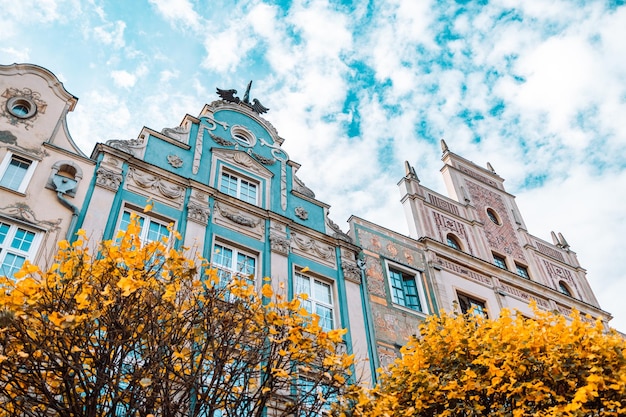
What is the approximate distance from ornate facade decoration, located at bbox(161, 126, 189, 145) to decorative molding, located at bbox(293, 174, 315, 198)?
12.7ft

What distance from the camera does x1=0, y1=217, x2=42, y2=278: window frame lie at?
35.0ft

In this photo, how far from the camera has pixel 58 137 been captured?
13.6 meters

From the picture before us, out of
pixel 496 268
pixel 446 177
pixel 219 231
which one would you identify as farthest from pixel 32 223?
pixel 446 177

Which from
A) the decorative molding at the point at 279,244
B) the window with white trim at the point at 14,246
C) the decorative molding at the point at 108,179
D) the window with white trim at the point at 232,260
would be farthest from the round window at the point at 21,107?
the decorative molding at the point at 279,244

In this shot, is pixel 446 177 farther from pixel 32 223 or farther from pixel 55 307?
pixel 55 307

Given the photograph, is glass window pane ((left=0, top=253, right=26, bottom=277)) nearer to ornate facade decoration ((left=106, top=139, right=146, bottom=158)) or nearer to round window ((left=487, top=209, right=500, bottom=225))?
ornate facade decoration ((left=106, top=139, right=146, bottom=158))

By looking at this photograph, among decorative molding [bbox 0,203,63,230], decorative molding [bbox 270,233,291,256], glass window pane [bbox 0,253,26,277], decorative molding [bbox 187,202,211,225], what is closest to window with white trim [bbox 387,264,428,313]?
decorative molding [bbox 270,233,291,256]

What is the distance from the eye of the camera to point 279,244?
49.9 ft

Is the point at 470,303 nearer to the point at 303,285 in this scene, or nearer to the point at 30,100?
the point at 303,285

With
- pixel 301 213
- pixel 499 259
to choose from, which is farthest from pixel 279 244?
pixel 499 259

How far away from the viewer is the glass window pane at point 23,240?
1100cm

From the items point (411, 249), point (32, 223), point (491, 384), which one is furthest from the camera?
point (411, 249)

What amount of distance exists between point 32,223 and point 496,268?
49.4 ft

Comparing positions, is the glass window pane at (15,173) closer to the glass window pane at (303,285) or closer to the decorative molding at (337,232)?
the glass window pane at (303,285)
